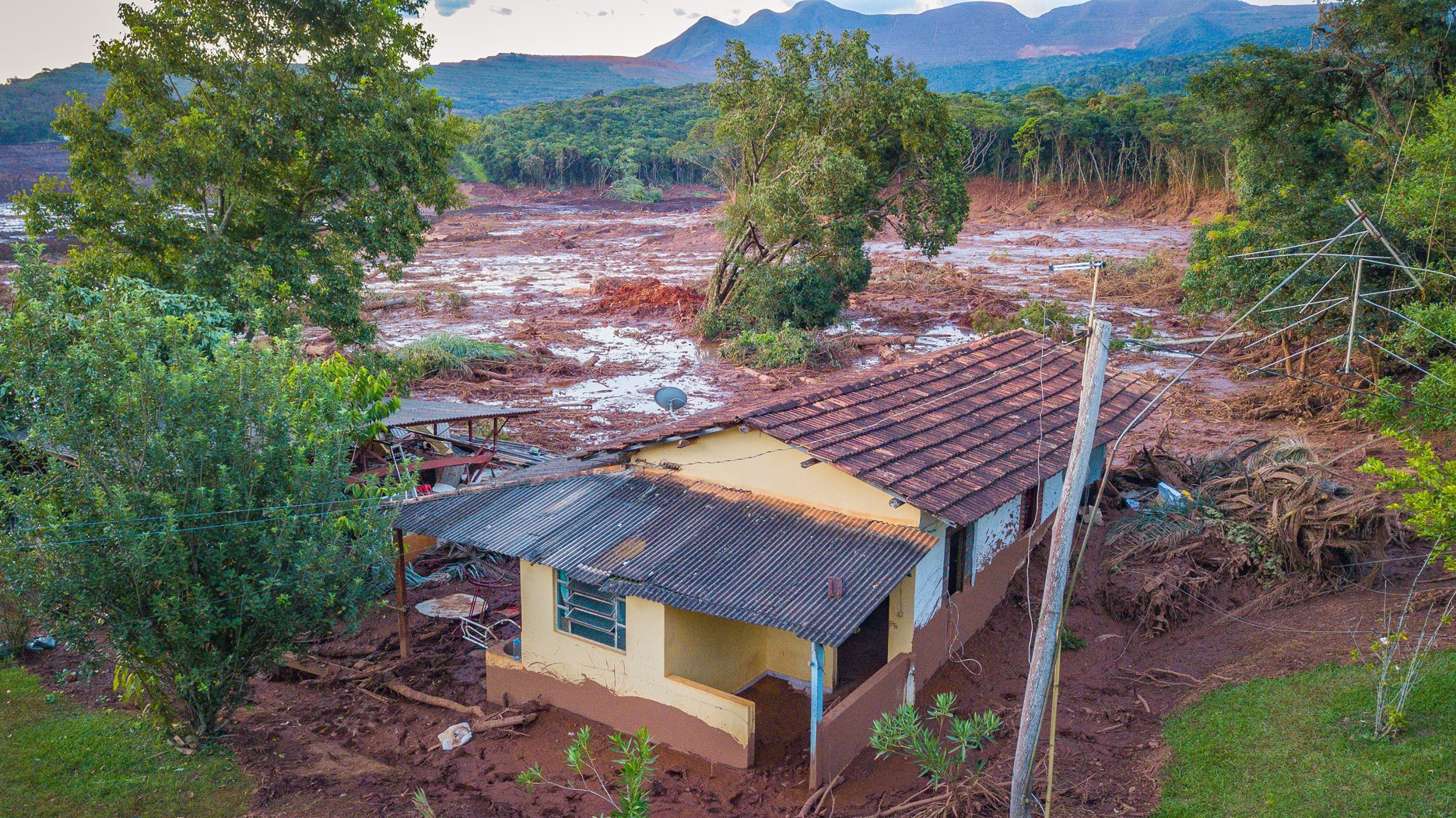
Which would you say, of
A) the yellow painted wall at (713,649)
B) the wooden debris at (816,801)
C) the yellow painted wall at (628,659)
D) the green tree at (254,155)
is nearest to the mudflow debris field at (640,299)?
the green tree at (254,155)

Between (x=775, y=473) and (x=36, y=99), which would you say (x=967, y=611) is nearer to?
(x=775, y=473)

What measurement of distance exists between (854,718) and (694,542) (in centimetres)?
251

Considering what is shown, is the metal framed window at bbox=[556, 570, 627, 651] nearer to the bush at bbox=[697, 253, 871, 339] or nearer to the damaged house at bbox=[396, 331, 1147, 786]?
the damaged house at bbox=[396, 331, 1147, 786]

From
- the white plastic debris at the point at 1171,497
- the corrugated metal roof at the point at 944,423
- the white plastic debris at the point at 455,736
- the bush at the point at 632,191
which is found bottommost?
the white plastic debris at the point at 455,736

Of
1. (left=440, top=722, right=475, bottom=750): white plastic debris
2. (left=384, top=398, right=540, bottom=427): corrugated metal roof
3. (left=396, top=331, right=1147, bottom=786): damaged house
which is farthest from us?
(left=384, top=398, right=540, bottom=427): corrugated metal roof

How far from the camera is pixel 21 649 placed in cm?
1216

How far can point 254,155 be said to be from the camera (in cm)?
1630

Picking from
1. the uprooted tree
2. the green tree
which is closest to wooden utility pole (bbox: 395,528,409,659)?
the green tree

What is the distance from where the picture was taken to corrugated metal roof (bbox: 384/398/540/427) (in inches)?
550

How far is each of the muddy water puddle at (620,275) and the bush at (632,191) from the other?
7063 mm

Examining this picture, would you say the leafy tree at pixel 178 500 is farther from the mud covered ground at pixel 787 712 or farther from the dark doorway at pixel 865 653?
the dark doorway at pixel 865 653

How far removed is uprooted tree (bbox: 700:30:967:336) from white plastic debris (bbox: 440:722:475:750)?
18.7 m

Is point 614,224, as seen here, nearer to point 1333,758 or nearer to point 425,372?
point 425,372

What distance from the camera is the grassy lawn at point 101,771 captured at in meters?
8.74
